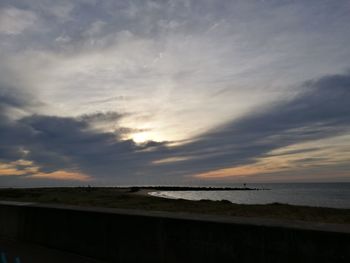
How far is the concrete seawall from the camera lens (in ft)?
15.3

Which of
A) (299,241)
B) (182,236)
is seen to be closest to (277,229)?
(299,241)

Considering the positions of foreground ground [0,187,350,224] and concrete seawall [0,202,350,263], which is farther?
foreground ground [0,187,350,224]

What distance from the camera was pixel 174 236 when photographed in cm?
604

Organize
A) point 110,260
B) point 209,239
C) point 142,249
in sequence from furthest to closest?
point 110,260 → point 142,249 → point 209,239

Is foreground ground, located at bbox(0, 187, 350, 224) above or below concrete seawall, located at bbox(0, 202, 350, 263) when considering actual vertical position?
above

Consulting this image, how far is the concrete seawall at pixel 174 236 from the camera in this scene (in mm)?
4652

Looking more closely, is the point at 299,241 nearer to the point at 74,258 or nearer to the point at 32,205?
the point at 74,258

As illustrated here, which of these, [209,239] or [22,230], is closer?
[209,239]

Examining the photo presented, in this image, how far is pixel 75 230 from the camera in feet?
25.2

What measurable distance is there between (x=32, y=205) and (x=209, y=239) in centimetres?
495

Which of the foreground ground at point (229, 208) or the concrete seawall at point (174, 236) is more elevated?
the foreground ground at point (229, 208)

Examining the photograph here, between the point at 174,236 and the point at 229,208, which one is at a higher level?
the point at 229,208

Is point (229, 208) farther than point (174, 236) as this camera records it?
Yes

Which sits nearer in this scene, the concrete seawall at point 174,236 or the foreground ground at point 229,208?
the concrete seawall at point 174,236
